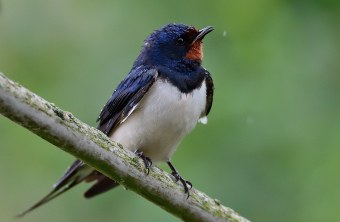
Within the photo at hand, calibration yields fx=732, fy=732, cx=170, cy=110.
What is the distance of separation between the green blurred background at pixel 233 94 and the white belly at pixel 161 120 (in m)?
0.38

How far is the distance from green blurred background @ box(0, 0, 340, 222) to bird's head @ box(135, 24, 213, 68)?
27 centimetres

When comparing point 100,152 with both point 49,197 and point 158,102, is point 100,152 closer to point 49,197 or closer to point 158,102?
point 158,102

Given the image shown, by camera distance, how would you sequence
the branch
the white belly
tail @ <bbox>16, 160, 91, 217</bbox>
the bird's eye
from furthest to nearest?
the bird's eye → tail @ <bbox>16, 160, 91, 217</bbox> → the white belly → the branch

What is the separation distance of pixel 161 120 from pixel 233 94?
2.27 feet

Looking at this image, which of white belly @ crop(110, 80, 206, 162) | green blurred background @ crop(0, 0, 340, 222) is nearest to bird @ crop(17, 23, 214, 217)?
white belly @ crop(110, 80, 206, 162)

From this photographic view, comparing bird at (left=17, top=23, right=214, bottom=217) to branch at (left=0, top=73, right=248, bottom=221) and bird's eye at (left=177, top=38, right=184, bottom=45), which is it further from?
branch at (left=0, top=73, right=248, bottom=221)

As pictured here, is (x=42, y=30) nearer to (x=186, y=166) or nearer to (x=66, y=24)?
(x=66, y=24)

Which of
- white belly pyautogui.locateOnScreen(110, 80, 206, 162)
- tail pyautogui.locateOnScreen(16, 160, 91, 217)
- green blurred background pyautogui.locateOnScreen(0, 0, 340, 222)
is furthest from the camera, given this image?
green blurred background pyautogui.locateOnScreen(0, 0, 340, 222)

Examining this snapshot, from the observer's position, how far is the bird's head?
4.19m

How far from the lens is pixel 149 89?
157 inches

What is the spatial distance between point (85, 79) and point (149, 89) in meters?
0.83

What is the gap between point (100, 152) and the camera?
2.99 m

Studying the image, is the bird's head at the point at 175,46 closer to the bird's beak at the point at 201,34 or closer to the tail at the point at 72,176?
the bird's beak at the point at 201,34

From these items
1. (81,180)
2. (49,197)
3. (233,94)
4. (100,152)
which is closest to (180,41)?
(233,94)
